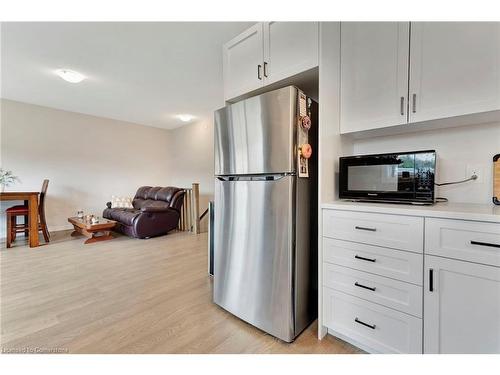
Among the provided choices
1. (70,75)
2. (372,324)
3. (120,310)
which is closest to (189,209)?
(70,75)

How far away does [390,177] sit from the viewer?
4.45 feet

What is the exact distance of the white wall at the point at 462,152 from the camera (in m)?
1.32

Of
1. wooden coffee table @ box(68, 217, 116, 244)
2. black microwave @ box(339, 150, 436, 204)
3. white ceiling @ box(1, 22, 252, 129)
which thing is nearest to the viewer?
black microwave @ box(339, 150, 436, 204)

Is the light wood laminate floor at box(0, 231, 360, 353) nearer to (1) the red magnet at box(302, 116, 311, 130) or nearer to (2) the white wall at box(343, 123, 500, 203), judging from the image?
(2) the white wall at box(343, 123, 500, 203)

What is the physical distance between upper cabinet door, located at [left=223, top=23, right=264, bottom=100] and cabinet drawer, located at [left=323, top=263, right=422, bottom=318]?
1358mm

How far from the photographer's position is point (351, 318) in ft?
4.30

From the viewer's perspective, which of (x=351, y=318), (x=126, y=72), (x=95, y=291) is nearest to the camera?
(x=351, y=318)

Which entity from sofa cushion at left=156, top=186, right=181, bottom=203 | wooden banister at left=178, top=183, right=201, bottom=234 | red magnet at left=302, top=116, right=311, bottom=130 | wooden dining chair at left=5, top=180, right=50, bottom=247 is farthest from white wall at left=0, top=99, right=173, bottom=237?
red magnet at left=302, top=116, right=311, bottom=130

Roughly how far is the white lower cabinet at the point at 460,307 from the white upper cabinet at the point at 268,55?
126cm

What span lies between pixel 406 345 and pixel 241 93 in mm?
1836

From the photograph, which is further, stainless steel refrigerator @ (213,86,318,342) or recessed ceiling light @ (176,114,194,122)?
recessed ceiling light @ (176,114,194,122)

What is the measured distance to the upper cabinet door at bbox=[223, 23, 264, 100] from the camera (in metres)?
1.66
